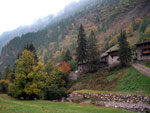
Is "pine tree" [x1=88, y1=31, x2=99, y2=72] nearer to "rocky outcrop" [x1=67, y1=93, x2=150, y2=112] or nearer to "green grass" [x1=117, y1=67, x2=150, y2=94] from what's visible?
"green grass" [x1=117, y1=67, x2=150, y2=94]

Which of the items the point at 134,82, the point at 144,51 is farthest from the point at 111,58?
the point at 134,82

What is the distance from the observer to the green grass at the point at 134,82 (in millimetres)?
29391

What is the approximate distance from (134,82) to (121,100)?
6566mm

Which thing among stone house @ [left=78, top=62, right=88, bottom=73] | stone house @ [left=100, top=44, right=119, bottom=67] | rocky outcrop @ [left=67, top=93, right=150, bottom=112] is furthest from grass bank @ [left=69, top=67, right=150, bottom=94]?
stone house @ [left=100, top=44, right=119, bottom=67]

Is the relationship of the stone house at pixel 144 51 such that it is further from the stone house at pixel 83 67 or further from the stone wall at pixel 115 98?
the stone wall at pixel 115 98

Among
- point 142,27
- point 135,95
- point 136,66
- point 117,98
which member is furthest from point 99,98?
point 142,27

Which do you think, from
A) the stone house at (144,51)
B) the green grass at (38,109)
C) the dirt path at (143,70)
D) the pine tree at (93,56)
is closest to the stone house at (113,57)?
the stone house at (144,51)

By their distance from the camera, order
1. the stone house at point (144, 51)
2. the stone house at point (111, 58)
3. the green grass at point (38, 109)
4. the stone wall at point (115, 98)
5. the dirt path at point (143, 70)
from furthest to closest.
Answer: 1. the stone house at point (111, 58)
2. the stone house at point (144, 51)
3. the dirt path at point (143, 70)
4. the stone wall at point (115, 98)
5. the green grass at point (38, 109)

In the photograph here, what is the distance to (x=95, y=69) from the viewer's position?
49656 millimetres

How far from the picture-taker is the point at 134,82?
32094 mm

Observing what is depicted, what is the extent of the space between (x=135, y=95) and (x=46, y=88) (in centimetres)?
2418

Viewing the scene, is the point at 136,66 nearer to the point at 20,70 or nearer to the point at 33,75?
the point at 33,75

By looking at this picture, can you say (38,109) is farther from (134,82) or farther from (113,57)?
(113,57)

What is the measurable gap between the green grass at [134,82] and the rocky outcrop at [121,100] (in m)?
2.69
